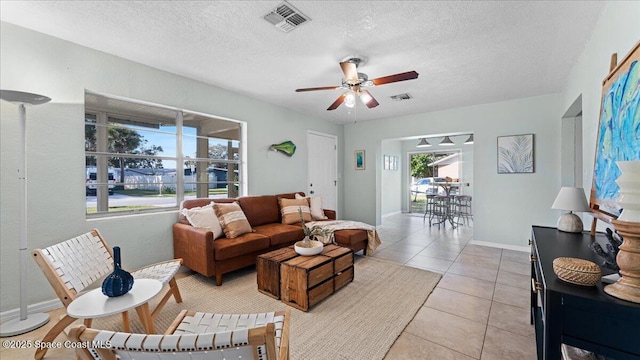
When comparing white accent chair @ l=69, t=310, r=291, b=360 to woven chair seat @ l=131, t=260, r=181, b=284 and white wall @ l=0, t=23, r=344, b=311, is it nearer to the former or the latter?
woven chair seat @ l=131, t=260, r=181, b=284

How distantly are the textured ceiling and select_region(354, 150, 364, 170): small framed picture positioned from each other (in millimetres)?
2610

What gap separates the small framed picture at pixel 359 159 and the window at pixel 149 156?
10.3 feet

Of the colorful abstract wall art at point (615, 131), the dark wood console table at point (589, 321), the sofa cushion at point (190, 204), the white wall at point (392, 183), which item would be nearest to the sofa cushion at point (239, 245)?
the sofa cushion at point (190, 204)

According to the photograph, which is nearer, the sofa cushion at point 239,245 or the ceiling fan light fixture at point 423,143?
the sofa cushion at point 239,245

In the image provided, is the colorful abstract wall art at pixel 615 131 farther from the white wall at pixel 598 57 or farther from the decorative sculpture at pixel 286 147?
the decorative sculpture at pixel 286 147

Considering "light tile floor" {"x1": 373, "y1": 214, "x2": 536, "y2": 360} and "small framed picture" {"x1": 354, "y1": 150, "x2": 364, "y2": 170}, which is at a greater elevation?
"small framed picture" {"x1": 354, "y1": 150, "x2": 364, "y2": 170}

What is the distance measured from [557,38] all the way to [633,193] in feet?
7.87

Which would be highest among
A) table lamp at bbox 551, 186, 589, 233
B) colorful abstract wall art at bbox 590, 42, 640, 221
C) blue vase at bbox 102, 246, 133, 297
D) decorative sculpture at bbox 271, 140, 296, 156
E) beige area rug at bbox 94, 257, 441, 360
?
decorative sculpture at bbox 271, 140, 296, 156

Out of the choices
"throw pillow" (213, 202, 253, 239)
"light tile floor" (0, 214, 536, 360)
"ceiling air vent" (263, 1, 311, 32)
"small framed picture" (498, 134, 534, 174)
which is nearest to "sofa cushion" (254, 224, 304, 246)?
"throw pillow" (213, 202, 253, 239)

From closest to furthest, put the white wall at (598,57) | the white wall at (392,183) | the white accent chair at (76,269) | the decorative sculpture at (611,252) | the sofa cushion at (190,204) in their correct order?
the decorative sculpture at (611,252) → the white wall at (598,57) → the white accent chair at (76,269) → the sofa cushion at (190,204) → the white wall at (392,183)

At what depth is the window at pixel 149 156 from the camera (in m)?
2.88

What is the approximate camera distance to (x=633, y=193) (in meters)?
0.92

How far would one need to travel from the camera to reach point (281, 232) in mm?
3635

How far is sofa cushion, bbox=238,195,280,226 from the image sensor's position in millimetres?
3932
